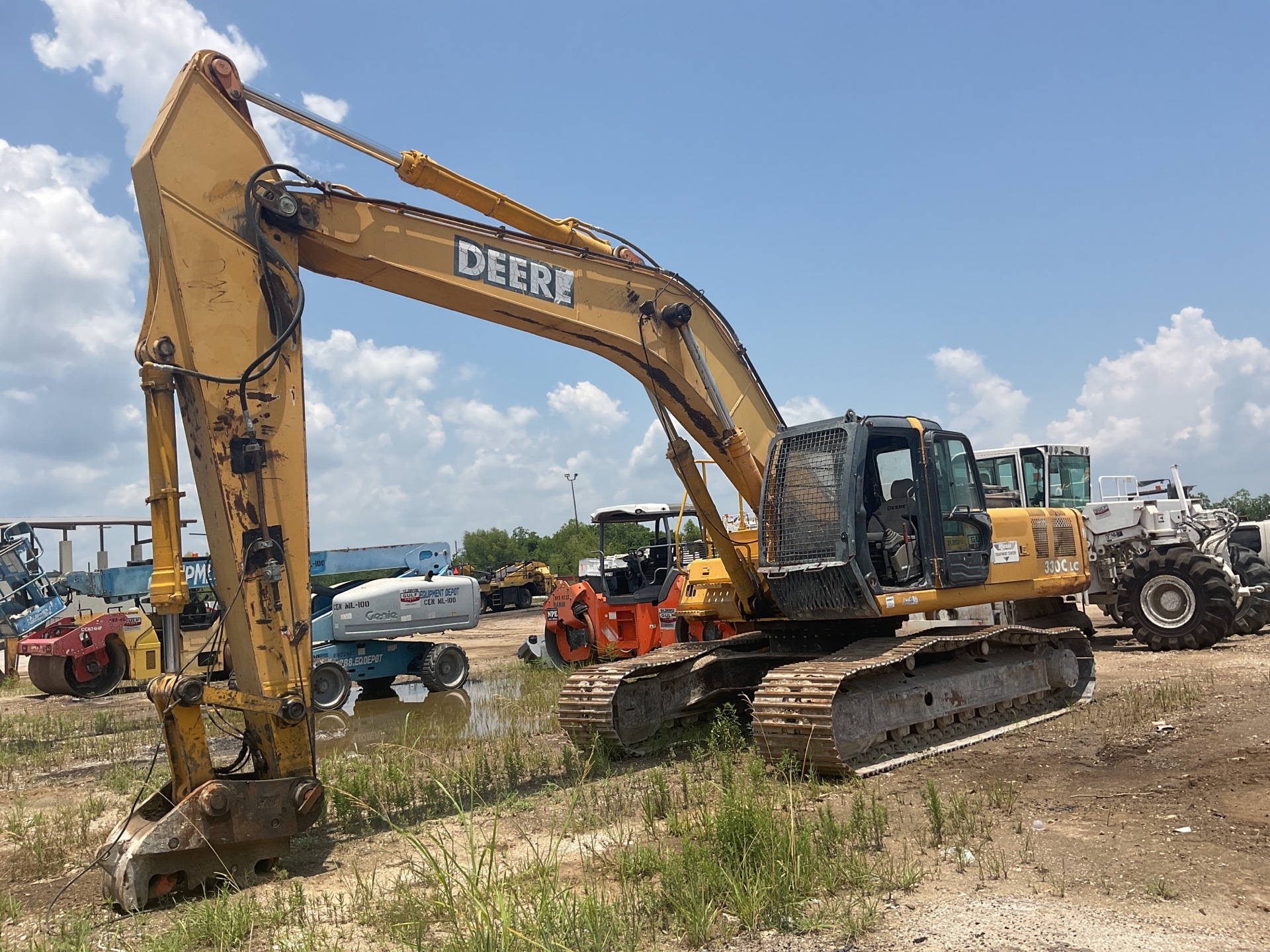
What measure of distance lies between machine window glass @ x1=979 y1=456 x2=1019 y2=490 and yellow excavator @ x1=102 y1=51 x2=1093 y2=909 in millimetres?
4934

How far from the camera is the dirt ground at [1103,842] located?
397cm

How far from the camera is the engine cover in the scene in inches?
548

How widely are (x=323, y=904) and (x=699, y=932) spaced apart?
203cm

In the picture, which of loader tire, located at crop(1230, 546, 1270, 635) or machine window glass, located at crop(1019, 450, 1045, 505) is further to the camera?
machine window glass, located at crop(1019, 450, 1045, 505)

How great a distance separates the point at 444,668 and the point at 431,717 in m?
2.56

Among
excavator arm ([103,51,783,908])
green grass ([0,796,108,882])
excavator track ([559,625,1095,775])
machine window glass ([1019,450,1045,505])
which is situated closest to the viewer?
excavator arm ([103,51,783,908])

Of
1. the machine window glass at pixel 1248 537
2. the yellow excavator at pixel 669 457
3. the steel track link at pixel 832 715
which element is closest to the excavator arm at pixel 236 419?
the yellow excavator at pixel 669 457

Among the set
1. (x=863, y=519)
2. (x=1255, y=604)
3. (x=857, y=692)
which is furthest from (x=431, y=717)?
(x=1255, y=604)

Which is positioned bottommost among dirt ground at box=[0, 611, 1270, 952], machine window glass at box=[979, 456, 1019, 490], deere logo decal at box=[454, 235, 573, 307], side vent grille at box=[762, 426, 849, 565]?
dirt ground at box=[0, 611, 1270, 952]

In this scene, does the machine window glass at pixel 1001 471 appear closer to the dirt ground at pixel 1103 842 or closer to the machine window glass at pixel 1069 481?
the machine window glass at pixel 1069 481

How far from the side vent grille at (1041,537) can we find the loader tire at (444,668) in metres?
8.51

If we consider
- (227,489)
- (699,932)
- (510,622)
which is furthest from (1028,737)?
(510,622)

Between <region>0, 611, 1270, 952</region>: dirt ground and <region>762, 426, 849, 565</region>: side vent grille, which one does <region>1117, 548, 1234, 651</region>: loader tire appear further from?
<region>762, 426, 849, 565</region>: side vent grille

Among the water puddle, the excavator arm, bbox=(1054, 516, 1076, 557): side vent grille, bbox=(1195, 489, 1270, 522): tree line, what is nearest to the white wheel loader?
bbox=(1054, 516, 1076, 557): side vent grille
